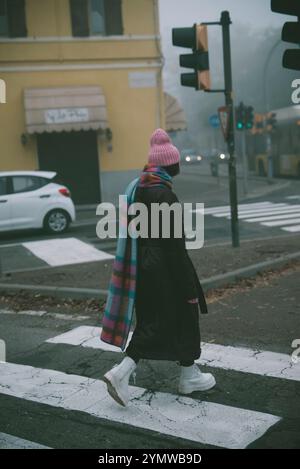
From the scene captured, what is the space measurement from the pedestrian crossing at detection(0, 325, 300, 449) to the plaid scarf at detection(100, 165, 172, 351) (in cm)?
50

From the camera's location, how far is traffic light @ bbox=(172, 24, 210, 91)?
9492 mm

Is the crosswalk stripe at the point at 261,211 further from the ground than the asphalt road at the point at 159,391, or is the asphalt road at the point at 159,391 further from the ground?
the asphalt road at the point at 159,391

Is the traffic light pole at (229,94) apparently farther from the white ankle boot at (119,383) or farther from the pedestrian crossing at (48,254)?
the white ankle boot at (119,383)

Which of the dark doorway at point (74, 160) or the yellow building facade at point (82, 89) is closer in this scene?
the yellow building facade at point (82, 89)

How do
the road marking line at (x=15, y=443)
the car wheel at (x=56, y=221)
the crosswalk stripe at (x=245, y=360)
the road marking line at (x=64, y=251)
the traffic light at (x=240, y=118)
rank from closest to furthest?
the road marking line at (x=15, y=443) → the crosswalk stripe at (x=245, y=360) → the road marking line at (x=64, y=251) → the car wheel at (x=56, y=221) → the traffic light at (x=240, y=118)

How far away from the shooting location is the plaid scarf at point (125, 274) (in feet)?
14.1

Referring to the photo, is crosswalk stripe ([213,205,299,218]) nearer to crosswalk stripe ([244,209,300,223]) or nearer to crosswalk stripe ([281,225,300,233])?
crosswalk stripe ([244,209,300,223])

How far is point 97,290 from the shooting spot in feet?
25.4

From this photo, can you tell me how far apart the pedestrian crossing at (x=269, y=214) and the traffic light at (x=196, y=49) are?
518 centimetres

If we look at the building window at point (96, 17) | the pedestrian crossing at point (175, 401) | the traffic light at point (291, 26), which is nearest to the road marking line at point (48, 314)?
the pedestrian crossing at point (175, 401)

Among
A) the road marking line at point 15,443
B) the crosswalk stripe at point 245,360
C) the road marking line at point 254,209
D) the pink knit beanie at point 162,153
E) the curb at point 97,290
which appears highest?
the pink knit beanie at point 162,153

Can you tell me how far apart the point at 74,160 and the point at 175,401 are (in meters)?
18.1

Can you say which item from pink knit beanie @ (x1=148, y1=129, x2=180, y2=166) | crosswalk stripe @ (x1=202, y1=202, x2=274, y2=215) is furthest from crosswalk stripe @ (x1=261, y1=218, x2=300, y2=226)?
pink knit beanie @ (x1=148, y1=129, x2=180, y2=166)

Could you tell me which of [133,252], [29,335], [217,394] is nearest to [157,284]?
[133,252]
